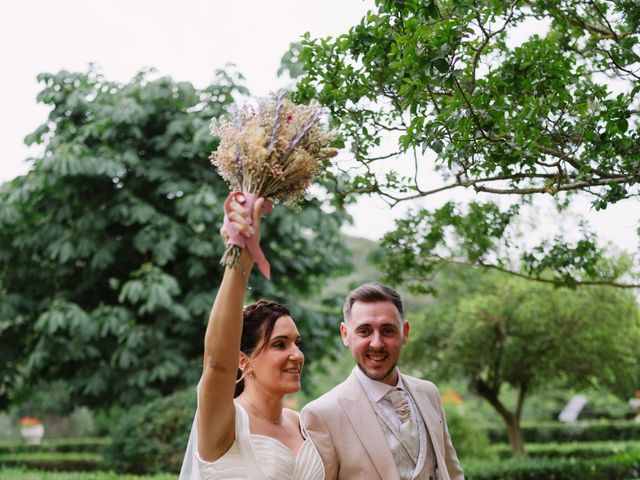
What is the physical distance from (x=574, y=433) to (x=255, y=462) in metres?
24.9

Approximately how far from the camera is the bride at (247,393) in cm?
225

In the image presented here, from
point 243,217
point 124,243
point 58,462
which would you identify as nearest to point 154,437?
point 124,243

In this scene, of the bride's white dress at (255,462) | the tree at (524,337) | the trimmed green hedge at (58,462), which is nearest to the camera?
the bride's white dress at (255,462)

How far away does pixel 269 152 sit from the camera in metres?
2.28

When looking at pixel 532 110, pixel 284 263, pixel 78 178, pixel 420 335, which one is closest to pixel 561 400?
pixel 420 335

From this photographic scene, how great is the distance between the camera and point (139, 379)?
37.3ft

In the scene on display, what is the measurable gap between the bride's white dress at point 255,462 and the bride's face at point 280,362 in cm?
18

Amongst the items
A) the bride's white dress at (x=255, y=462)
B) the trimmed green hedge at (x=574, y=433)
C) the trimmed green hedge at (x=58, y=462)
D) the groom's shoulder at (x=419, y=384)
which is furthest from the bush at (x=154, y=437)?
the trimmed green hedge at (x=574, y=433)

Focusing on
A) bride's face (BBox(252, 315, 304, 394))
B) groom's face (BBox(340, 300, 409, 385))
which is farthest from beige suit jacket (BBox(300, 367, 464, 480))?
bride's face (BBox(252, 315, 304, 394))

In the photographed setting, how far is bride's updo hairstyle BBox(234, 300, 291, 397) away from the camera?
3.09m

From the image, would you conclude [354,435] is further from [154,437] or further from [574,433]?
[574,433]

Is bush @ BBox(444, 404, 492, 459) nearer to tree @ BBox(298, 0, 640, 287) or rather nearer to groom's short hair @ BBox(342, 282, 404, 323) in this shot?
tree @ BBox(298, 0, 640, 287)

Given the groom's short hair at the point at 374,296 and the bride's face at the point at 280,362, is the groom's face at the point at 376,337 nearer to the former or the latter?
the groom's short hair at the point at 374,296

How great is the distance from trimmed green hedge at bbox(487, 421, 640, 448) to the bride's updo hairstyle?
77.4 feet
